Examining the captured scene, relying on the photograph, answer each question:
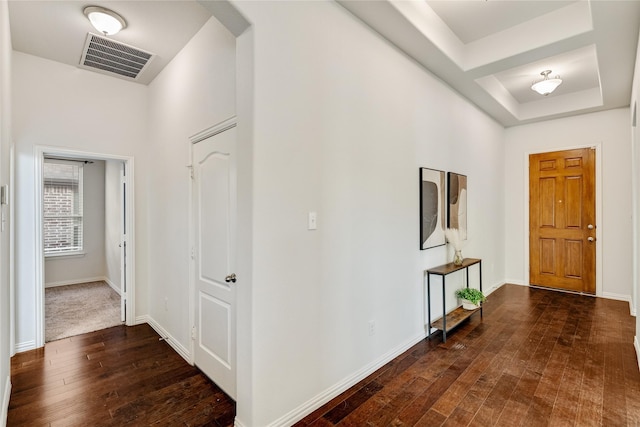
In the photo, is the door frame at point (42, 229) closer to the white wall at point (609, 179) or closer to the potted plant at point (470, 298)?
the potted plant at point (470, 298)

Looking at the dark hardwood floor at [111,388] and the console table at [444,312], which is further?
the console table at [444,312]

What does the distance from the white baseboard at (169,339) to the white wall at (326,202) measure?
1222mm

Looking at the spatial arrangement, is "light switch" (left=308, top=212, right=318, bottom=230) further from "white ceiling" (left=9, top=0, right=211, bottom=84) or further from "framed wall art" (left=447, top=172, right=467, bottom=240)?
"framed wall art" (left=447, top=172, right=467, bottom=240)

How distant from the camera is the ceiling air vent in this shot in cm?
292

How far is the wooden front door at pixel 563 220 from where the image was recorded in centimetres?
472

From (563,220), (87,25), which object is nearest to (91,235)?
(87,25)

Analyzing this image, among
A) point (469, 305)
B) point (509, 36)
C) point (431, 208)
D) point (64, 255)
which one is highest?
point (509, 36)

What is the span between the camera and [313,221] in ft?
6.81

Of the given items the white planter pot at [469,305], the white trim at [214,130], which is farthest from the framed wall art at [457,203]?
the white trim at [214,130]

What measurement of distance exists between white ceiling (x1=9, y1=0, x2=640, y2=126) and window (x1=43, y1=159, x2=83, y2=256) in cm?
324

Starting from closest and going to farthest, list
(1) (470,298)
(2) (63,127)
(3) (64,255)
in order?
(2) (63,127) → (1) (470,298) → (3) (64,255)

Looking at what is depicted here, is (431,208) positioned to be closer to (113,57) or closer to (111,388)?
(111,388)

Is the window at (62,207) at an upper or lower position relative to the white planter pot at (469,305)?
upper

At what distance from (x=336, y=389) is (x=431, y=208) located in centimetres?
206
